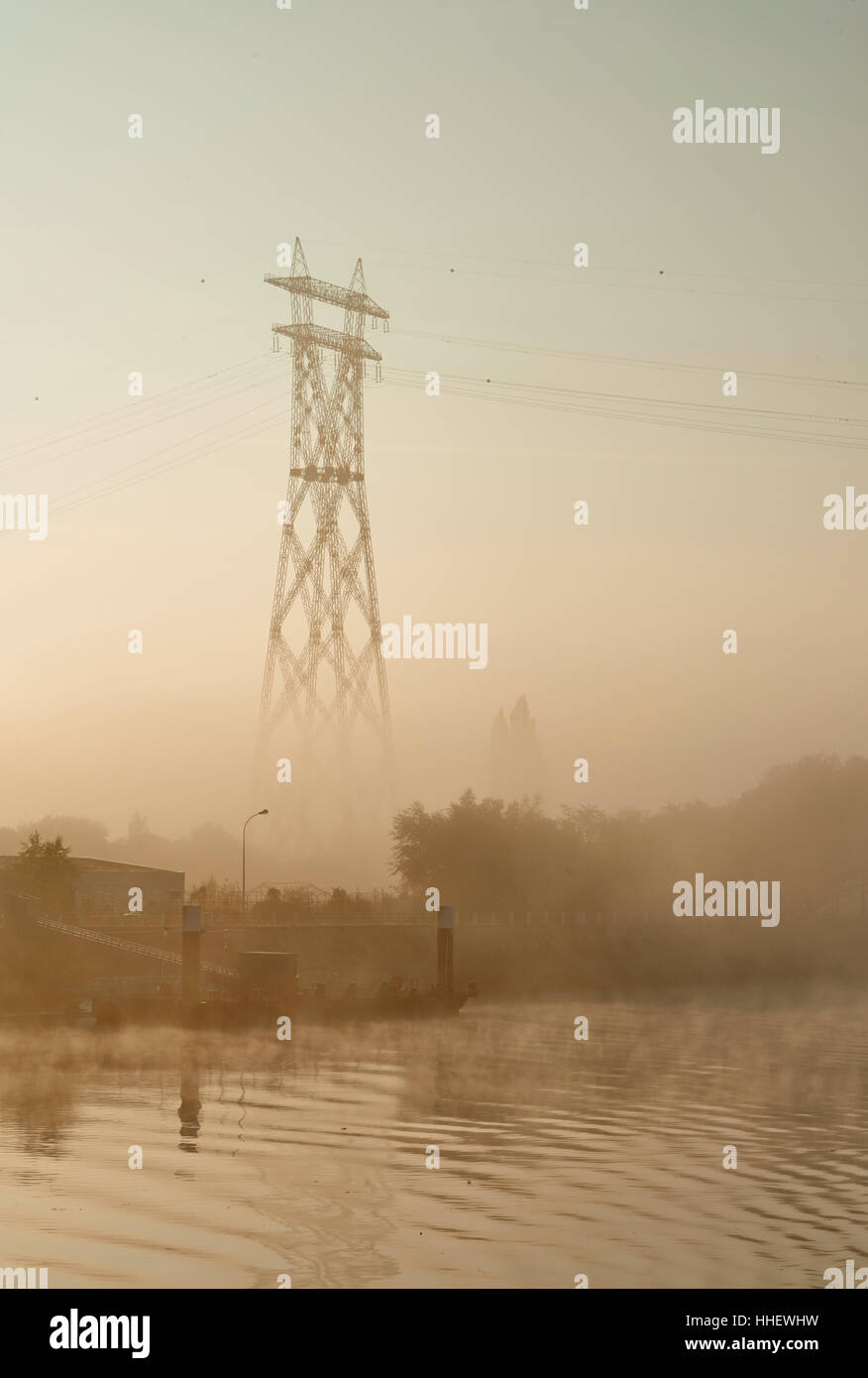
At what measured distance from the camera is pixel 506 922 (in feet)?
469

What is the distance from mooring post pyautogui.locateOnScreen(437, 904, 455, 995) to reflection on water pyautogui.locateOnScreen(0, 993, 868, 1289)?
58.4 feet

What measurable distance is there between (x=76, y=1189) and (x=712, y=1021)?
222 ft

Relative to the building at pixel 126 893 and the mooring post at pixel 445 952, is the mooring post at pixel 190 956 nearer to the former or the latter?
the mooring post at pixel 445 952

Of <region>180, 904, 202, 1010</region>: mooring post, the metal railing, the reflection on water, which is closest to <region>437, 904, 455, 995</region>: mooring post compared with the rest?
the metal railing

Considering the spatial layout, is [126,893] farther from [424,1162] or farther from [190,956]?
[424,1162]

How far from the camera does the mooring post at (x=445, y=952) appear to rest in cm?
9831

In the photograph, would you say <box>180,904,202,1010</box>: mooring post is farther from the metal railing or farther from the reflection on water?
the metal railing

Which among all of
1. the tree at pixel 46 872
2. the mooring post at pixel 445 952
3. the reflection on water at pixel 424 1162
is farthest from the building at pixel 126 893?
the reflection on water at pixel 424 1162

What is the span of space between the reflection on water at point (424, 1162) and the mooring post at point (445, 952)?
17815 mm

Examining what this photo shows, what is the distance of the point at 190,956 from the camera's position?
8338 cm

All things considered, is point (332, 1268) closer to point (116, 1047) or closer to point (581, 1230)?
point (581, 1230)

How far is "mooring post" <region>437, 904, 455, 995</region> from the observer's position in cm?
9831
